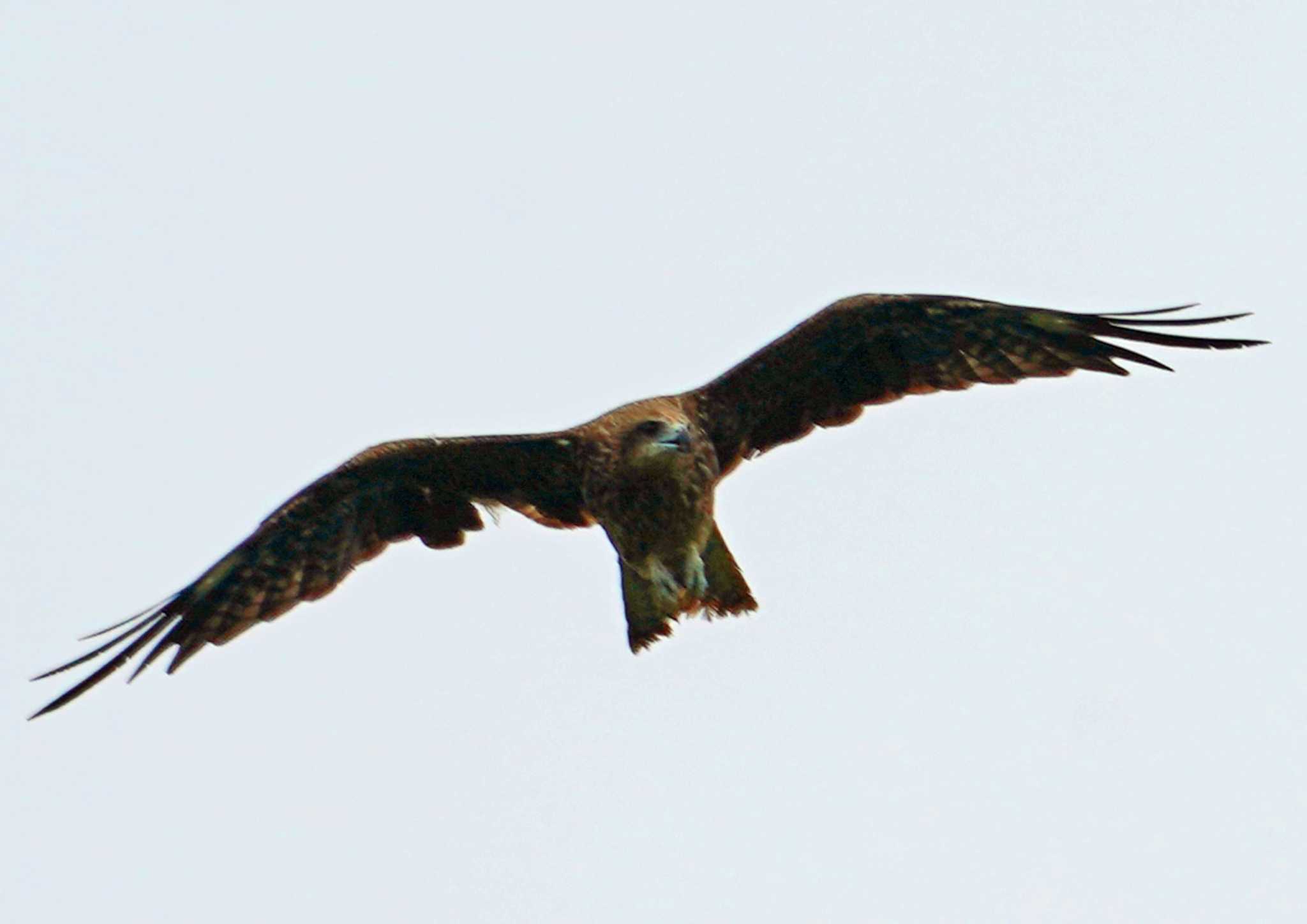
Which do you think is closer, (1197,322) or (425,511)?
(1197,322)

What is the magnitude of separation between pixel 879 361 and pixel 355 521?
9.64 ft

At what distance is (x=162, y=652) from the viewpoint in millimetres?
13320

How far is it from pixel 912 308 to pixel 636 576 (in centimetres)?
196

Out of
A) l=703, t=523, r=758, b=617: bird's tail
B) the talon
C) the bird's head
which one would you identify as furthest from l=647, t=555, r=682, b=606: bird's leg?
the bird's head

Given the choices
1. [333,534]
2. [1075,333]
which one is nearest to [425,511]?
[333,534]

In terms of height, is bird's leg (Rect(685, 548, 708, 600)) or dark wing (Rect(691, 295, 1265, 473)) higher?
dark wing (Rect(691, 295, 1265, 473))

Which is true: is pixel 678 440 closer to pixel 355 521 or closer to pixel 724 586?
pixel 724 586

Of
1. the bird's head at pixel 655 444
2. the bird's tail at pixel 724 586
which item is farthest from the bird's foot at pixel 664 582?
the bird's head at pixel 655 444

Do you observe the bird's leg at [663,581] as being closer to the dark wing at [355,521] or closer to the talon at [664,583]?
the talon at [664,583]

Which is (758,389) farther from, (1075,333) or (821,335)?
(1075,333)

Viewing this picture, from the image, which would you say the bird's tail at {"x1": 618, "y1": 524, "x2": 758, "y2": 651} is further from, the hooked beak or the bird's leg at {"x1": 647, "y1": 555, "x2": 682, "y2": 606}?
the hooked beak

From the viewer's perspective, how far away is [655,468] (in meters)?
12.2

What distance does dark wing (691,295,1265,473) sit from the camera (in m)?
12.7

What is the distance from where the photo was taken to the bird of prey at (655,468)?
12367 millimetres
